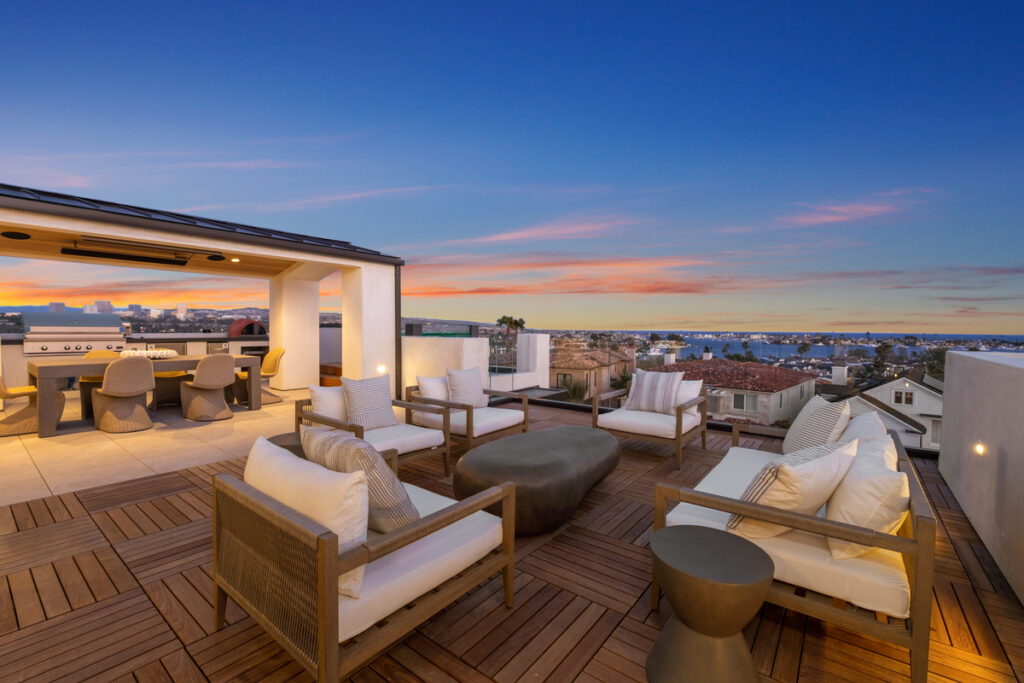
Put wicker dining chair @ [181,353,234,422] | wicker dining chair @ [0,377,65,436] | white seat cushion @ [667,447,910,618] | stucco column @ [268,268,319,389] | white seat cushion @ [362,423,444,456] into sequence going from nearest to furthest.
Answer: white seat cushion @ [667,447,910,618] < white seat cushion @ [362,423,444,456] < wicker dining chair @ [0,377,65,436] < wicker dining chair @ [181,353,234,422] < stucco column @ [268,268,319,389]

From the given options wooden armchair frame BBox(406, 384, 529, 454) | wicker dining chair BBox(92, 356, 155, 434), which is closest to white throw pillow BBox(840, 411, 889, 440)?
wooden armchair frame BBox(406, 384, 529, 454)

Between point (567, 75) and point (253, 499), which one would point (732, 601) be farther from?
point (567, 75)

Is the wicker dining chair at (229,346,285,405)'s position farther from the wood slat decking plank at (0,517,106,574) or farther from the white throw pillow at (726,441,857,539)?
the white throw pillow at (726,441,857,539)

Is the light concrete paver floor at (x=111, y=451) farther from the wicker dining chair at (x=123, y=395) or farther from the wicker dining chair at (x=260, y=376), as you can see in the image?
the wicker dining chair at (x=260, y=376)

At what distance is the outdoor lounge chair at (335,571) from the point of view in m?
1.30

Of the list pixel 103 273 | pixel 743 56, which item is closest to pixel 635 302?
pixel 743 56

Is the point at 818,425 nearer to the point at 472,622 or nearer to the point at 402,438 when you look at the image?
the point at 472,622

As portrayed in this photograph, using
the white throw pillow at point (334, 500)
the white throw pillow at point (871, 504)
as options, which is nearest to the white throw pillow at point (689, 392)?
the white throw pillow at point (871, 504)

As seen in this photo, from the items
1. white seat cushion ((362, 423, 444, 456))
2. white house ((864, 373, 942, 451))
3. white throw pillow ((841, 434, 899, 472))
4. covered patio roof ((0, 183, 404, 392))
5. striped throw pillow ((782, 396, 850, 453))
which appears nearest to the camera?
white throw pillow ((841, 434, 899, 472))

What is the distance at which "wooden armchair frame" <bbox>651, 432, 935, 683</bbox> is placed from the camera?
1.46m

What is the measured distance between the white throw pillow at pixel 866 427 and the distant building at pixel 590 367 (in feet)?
10.0

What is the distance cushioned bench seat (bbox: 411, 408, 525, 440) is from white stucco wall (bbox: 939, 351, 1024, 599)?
136 inches

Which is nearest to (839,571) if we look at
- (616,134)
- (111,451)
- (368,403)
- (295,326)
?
(368,403)

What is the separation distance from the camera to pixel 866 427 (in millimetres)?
2439
